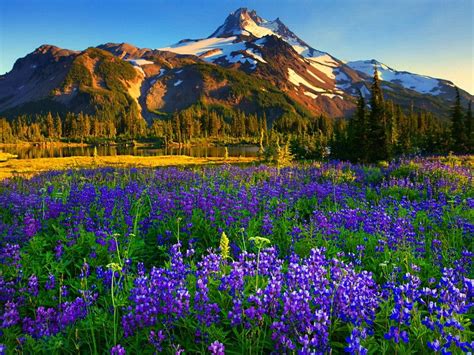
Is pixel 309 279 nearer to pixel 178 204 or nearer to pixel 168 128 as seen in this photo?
pixel 178 204

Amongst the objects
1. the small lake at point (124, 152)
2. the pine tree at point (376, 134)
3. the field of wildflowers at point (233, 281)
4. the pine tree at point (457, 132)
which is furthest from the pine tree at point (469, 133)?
the field of wildflowers at point (233, 281)

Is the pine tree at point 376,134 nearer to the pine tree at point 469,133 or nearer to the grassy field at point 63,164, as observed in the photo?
the pine tree at point 469,133

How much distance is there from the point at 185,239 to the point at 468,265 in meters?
4.95

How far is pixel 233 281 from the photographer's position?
351 centimetres

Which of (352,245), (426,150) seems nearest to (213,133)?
(426,150)

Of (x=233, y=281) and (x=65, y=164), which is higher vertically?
(x=65, y=164)

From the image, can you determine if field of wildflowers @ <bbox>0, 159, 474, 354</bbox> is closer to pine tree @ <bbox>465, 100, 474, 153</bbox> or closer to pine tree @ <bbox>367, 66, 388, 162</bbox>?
pine tree @ <bbox>367, 66, 388, 162</bbox>

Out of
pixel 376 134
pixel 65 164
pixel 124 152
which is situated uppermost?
pixel 376 134

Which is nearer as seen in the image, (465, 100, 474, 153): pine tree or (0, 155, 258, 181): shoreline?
(0, 155, 258, 181): shoreline

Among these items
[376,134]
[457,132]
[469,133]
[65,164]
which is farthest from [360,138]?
[65,164]

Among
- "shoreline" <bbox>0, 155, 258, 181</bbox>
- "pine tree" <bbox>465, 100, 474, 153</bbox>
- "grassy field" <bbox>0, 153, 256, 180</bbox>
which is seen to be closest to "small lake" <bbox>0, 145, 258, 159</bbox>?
"grassy field" <bbox>0, 153, 256, 180</bbox>

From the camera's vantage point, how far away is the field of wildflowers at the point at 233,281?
3.12 meters

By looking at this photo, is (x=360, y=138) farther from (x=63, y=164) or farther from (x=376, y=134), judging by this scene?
(x=63, y=164)

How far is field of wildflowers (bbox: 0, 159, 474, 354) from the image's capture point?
3125mm
